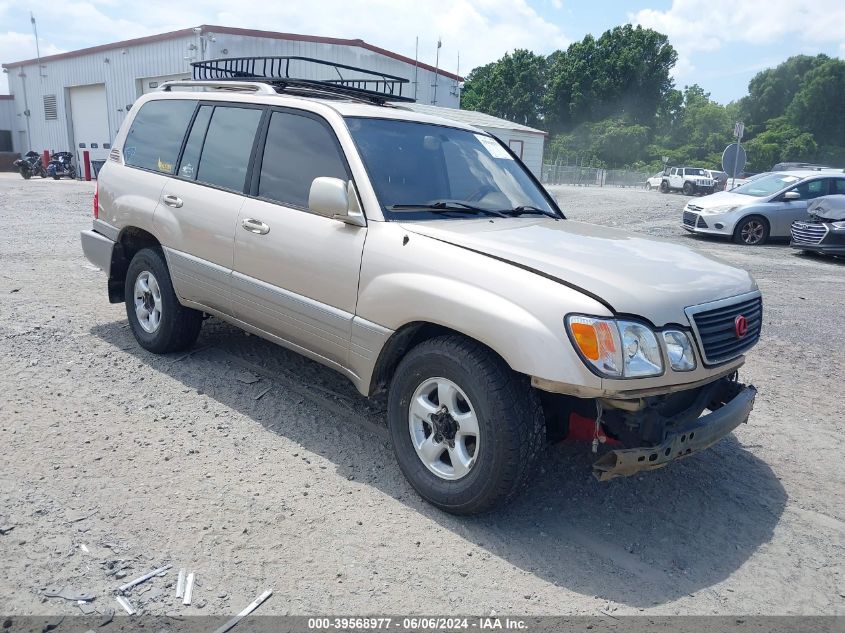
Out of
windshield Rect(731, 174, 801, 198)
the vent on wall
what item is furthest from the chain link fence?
windshield Rect(731, 174, 801, 198)

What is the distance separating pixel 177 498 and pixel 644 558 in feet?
7.48

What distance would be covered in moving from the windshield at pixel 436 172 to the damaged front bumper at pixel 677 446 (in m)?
1.64

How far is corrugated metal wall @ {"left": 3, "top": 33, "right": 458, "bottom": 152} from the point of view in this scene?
76.9 feet

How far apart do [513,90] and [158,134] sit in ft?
255

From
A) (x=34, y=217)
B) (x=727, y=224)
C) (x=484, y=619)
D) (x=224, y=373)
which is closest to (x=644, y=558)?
(x=484, y=619)

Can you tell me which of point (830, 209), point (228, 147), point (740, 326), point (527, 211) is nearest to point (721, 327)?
point (740, 326)

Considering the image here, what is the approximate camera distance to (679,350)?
3016mm

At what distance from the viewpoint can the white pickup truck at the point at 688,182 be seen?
38.4 metres

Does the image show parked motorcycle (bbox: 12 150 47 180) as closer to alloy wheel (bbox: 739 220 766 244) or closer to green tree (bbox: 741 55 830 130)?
alloy wheel (bbox: 739 220 766 244)

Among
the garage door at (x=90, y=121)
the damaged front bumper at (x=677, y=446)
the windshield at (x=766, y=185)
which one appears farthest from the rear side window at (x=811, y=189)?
the garage door at (x=90, y=121)

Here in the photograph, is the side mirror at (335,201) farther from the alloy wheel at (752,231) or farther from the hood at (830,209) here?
the alloy wheel at (752,231)

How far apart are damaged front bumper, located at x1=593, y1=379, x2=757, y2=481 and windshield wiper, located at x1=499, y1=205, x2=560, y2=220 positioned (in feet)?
5.44

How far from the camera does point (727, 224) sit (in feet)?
46.5

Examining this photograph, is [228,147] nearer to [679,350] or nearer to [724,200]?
[679,350]
